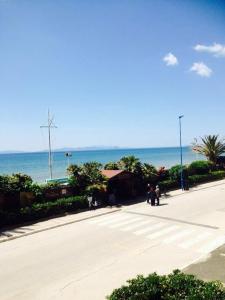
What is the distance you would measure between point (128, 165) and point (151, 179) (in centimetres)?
356

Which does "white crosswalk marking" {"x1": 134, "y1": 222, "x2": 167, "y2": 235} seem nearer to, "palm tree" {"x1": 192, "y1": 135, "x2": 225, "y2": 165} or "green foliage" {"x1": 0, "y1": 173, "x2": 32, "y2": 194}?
"green foliage" {"x1": 0, "y1": 173, "x2": 32, "y2": 194}

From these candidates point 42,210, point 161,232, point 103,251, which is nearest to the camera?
point 103,251

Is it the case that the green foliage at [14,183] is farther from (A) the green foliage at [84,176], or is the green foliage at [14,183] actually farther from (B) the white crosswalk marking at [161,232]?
(B) the white crosswalk marking at [161,232]

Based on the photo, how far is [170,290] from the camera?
861 centimetres

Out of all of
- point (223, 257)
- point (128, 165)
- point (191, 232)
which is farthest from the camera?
point (128, 165)

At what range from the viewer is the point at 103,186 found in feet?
92.0

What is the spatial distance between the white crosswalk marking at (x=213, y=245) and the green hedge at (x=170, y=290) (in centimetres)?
761

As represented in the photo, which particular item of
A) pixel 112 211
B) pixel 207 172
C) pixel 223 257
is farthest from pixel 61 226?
pixel 207 172

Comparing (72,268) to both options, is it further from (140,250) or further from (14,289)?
(140,250)

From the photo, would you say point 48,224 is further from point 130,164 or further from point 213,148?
point 213,148

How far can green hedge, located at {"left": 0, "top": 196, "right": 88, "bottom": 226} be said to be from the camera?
2210cm

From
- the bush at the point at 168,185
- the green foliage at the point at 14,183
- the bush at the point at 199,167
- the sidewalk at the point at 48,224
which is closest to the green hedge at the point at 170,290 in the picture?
the sidewalk at the point at 48,224

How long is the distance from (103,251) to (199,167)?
93.7ft

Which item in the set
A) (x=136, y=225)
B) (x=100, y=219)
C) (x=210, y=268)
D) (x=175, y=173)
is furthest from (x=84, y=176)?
(x=210, y=268)
